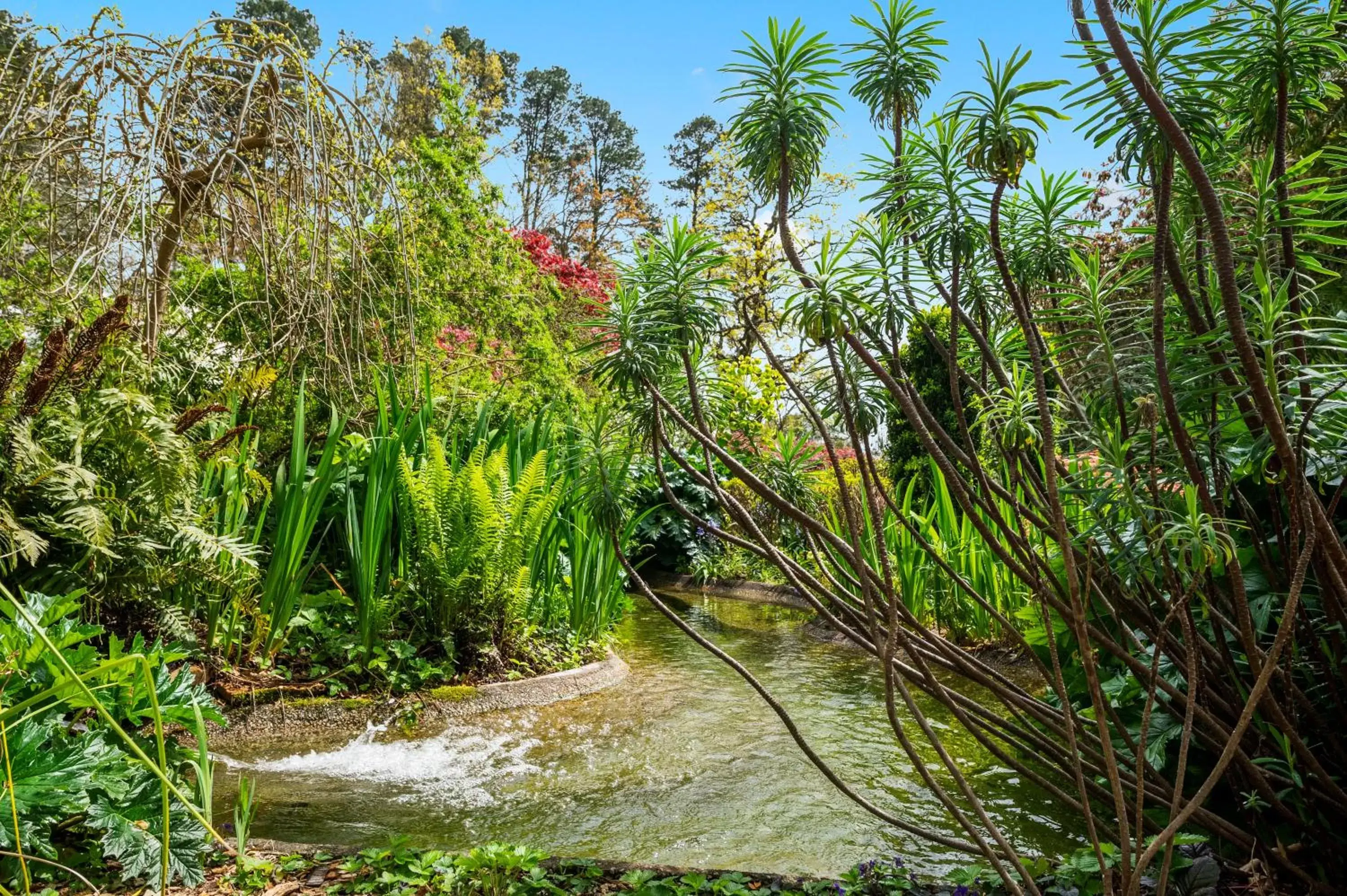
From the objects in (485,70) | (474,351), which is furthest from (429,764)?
(485,70)

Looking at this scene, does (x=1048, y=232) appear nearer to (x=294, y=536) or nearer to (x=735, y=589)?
(x=294, y=536)

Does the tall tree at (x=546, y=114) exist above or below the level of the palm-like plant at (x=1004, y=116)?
above

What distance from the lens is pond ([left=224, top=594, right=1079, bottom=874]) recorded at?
245 cm

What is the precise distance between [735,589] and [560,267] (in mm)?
5481

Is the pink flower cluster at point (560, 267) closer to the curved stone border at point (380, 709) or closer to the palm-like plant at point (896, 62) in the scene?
the curved stone border at point (380, 709)

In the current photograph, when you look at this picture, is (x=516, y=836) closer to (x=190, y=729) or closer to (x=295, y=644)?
(x=190, y=729)

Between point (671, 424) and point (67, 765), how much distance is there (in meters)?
2.32

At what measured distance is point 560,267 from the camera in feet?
38.7

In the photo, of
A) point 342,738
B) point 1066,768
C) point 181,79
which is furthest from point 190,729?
point 181,79

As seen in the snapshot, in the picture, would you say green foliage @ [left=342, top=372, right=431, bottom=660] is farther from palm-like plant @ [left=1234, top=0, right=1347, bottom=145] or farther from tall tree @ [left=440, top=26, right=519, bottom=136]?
tall tree @ [left=440, top=26, right=519, bottom=136]

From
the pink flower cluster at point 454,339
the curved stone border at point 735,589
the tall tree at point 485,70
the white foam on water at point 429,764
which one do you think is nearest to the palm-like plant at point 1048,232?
the white foam on water at point 429,764

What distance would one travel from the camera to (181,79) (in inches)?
134

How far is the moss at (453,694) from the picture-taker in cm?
383

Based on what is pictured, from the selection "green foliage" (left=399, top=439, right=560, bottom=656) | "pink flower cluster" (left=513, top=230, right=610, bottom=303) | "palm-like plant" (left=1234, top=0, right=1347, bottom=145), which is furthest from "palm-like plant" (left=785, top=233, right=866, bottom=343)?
"pink flower cluster" (left=513, top=230, right=610, bottom=303)
